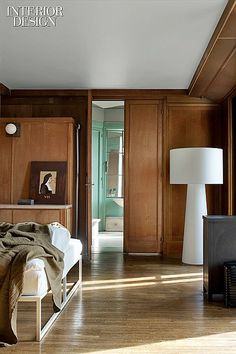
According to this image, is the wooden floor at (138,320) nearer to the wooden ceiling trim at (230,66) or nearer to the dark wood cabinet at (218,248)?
the dark wood cabinet at (218,248)

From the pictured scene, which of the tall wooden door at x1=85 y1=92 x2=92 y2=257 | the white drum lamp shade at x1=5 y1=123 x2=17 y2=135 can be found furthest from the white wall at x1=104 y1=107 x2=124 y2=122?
the white drum lamp shade at x1=5 y1=123 x2=17 y2=135

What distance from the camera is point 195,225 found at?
15.5ft

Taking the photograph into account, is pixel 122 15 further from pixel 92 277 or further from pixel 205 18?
pixel 92 277

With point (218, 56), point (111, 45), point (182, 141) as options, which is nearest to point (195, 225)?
point (182, 141)

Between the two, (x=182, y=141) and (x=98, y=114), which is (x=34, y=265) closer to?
(x=182, y=141)

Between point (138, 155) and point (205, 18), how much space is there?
2611mm

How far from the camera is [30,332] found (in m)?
2.58

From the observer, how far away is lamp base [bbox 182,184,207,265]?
4.73m

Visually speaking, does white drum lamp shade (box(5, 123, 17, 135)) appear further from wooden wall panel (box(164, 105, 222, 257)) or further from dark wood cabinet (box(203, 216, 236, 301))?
dark wood cabinet (box(203, 216, 236, 301))

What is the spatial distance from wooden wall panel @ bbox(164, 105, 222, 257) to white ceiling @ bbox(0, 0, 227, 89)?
483 mm

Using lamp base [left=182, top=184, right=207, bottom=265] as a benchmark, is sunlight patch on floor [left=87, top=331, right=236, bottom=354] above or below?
Result: below

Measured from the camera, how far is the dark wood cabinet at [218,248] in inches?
128

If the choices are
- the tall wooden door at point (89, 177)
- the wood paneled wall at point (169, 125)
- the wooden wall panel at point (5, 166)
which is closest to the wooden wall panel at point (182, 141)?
the wood paneled wall at point (169, 125)

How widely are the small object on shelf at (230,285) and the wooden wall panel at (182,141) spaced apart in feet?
7.41
